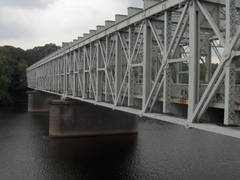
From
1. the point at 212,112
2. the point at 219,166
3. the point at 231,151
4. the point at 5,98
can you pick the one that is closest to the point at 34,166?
the point at 219,166

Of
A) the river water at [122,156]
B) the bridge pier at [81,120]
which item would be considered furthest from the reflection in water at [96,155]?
the bridge pier at [81,120]

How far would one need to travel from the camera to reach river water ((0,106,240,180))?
75.6 ft

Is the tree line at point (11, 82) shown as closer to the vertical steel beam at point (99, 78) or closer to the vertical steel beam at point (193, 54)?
the vertical steel beam at point (99, 78)

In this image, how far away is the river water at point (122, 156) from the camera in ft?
75.6

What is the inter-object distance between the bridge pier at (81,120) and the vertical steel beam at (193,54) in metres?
26.2

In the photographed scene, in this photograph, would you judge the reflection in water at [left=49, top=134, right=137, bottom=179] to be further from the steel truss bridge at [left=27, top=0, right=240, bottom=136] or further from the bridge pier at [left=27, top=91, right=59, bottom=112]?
the bridge pier at [left=27, top=91, right=59, bottom=112]

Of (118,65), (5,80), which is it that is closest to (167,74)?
(118,65)

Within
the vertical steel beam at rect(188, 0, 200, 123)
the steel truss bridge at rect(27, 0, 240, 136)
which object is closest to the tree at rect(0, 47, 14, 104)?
the steel truss bridge at rect(27, 0, 240, 136)

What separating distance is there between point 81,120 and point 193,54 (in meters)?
27.1

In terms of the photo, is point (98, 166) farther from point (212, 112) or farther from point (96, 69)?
point (212, 112)

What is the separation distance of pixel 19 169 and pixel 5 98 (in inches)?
2804

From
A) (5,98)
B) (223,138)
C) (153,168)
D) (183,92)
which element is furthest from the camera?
(5,98)

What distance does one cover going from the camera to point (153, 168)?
23.9m

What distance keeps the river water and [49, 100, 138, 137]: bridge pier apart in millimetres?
1250
